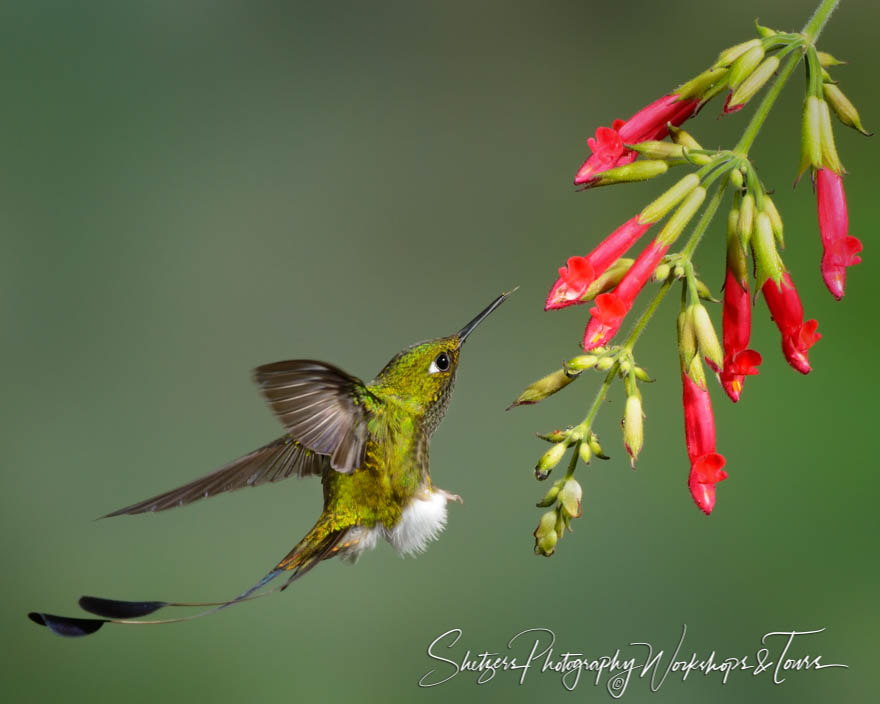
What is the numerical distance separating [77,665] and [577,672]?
141cm

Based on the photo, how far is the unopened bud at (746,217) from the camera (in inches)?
42.4

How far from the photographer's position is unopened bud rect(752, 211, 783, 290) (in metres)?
1.09

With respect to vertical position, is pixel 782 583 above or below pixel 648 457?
below

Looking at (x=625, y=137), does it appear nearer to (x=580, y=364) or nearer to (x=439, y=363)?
(x=580, y=364)

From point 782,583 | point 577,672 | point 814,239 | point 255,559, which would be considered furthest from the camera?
point 814,239

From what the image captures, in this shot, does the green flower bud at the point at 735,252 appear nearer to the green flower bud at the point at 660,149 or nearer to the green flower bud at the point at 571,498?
the green flower bud at the point at 660,149

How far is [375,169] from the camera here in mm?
3666

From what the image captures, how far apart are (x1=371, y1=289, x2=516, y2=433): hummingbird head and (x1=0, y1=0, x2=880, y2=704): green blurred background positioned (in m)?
1.10

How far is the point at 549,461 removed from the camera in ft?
3.57

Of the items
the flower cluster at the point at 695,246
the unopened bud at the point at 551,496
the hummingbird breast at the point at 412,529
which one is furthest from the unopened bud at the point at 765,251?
the hummingbird breast at the point at 412,529

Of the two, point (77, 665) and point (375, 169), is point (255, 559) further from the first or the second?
point (375, 169)

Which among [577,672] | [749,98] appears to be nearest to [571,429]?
[749,98]

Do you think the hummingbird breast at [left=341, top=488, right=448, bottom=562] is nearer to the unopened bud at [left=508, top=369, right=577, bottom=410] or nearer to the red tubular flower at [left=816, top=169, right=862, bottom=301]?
the unopened bud at [left=508, top=369, right=577, bottom=410]

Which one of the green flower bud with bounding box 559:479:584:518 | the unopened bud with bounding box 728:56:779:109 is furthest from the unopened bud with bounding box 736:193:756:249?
the green flower bud with bounding box 559:479:584:518
